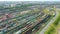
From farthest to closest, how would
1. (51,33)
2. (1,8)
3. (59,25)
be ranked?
(1,8), (59,25), (51,33)

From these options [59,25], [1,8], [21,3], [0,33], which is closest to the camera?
[0,33]

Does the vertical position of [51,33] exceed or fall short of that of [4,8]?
it exceeds it

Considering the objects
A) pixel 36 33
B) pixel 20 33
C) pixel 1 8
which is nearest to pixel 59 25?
pixel 36 33

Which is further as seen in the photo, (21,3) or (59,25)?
(21,3)

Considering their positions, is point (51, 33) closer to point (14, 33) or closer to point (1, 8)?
point (14, 33)

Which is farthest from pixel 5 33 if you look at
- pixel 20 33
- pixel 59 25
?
pixel 59 25

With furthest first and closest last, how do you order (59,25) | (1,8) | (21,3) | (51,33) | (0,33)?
(21,3), (1,8), (59,25), (0,33), (51,33)

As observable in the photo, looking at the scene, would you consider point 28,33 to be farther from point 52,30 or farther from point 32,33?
point 52,30

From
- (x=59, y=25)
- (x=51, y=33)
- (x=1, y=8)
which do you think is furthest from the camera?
(x=1, y=8)

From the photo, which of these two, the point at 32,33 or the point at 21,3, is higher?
the point at 32,33
